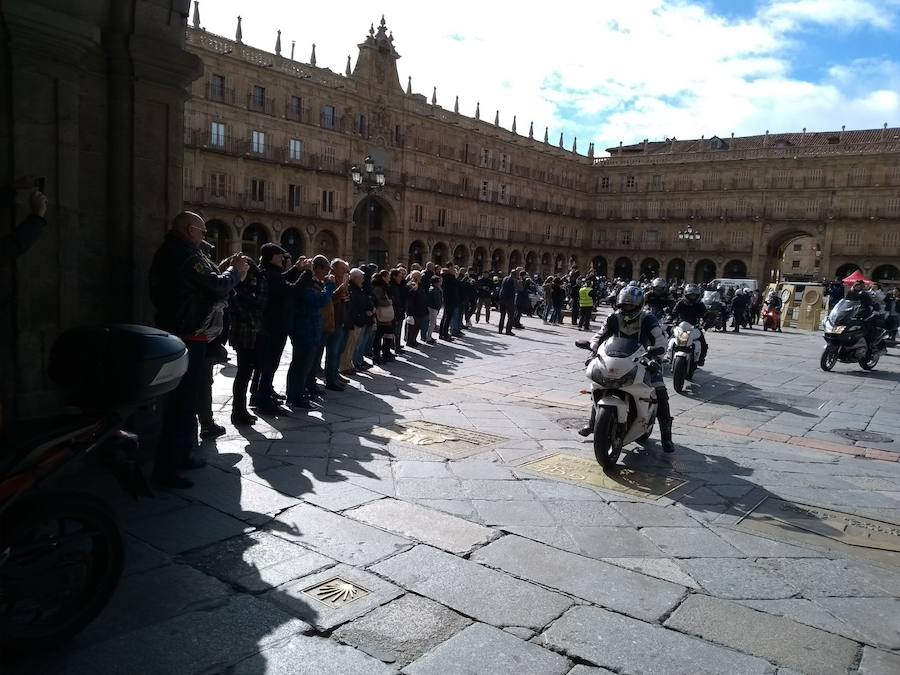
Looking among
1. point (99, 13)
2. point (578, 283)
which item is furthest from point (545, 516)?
point (578, 283)

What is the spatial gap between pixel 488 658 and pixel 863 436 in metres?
6.19

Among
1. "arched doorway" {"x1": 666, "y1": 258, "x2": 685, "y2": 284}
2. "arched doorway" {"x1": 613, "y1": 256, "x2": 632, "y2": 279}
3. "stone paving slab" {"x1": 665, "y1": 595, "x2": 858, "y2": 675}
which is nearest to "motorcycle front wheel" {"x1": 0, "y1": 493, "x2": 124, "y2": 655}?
"stone paving slab" {"x1": 665, "y1": 595, "x2": 858, "y2": 675}

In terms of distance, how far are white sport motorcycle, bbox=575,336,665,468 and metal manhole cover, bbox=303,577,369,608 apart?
8.59 ft

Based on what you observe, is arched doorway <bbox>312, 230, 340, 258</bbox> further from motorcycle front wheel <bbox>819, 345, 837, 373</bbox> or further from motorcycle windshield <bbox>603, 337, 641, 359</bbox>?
motorcycle windshield <bbox>603, 337, 641, 359</bbox>

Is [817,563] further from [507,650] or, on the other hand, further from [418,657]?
[418,657]

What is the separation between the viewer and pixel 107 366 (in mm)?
2875

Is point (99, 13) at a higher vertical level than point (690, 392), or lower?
higher

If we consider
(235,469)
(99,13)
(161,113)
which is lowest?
(235,469)

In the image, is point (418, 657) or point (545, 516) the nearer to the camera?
point (418, 657)

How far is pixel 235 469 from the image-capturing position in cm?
471

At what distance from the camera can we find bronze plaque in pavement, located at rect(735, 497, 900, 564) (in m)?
3.96

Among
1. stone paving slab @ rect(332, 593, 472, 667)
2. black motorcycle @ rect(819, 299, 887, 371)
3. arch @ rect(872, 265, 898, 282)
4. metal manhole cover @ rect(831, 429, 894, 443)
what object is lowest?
stone paving slab @ rect(332, 593, 472, 667)

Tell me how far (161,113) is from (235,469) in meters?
2.56

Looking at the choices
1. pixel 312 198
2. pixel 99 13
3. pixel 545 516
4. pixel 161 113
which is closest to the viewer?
pixel 545 516
